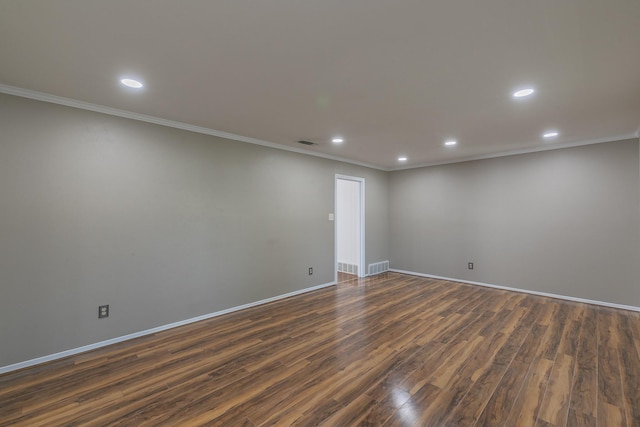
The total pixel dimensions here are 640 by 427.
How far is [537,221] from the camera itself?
4711 millimetres

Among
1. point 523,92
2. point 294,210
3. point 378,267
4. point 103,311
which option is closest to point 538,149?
point 523,92

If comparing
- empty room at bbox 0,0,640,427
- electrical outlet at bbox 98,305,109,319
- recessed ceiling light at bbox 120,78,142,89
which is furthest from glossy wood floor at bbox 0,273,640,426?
recessed ceiling light at bbox 120,78,142,89

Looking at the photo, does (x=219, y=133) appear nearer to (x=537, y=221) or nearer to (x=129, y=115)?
(x=129, y=115)

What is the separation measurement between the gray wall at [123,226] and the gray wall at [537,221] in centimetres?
320

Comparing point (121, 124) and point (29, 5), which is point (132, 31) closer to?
point (29, 5)

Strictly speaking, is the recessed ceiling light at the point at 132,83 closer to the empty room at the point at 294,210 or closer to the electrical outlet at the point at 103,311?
the empty room at the point at 294,210

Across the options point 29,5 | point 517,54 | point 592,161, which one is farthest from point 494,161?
point 29,5

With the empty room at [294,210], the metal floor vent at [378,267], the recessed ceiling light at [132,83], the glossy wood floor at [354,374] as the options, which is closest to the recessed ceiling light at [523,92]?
the empty room at [294,210]

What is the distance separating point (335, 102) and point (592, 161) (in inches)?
Answer: 167

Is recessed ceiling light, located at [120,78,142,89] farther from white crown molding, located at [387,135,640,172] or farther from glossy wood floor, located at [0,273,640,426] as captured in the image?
white crown molding, located at [387,135,640,172]

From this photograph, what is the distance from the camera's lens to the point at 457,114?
3.11m

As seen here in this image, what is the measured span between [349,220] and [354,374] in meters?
4.32

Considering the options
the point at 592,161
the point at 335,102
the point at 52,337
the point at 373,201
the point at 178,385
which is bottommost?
the point at 178,385

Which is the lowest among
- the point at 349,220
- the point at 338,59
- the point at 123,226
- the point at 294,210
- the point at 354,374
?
the point at 354,374
